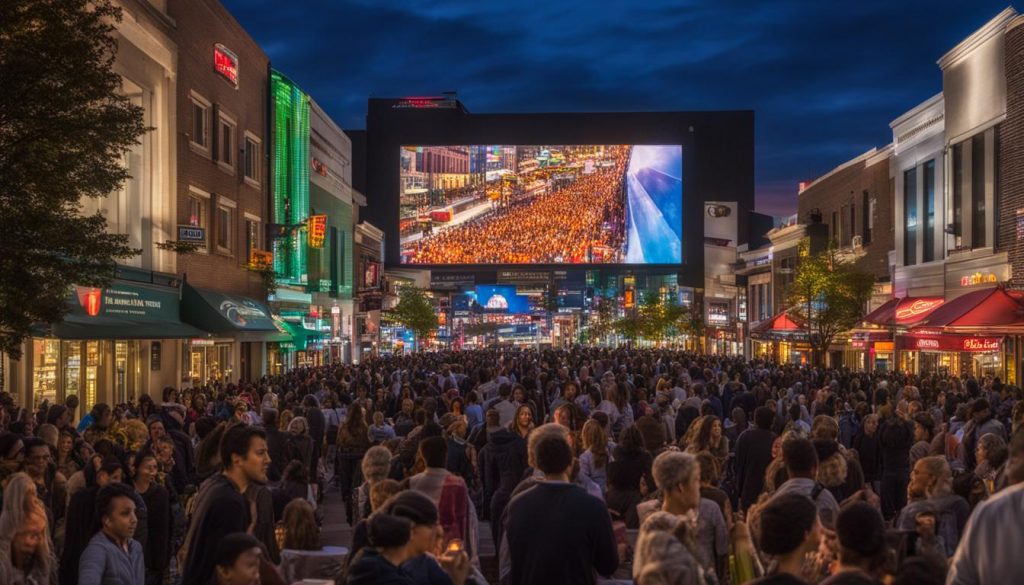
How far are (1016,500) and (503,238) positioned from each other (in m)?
89.9

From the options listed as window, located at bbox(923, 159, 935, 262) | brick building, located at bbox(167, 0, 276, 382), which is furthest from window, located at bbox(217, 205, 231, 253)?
window, located at bbox(923, 159, 935, 262)

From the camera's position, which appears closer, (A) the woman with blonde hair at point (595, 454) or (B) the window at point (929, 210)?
(A) the woman with blonde hair at point (595, 454)

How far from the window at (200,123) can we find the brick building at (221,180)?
0.10 feet

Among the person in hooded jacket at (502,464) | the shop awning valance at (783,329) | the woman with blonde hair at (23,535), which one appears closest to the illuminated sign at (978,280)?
the shop awning valance at (783,329)

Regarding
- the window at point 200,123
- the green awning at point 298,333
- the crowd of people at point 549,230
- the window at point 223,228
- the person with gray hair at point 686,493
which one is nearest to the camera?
the person with gray hair at point 686,493

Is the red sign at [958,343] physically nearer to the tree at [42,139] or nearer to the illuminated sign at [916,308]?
the illuminated sign at [916,308]

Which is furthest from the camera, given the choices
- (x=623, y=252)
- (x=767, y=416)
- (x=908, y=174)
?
(x=623, y=252)

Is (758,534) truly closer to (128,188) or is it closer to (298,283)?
(128,188)

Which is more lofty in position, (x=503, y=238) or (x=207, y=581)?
(x=503, y=238)

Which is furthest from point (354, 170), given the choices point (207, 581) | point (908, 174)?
point (207, 581)

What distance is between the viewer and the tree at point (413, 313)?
9006 centimetres

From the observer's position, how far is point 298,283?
4769cm

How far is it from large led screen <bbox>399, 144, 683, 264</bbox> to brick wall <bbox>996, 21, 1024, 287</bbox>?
60.1 meters

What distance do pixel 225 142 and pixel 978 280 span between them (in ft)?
76.4
